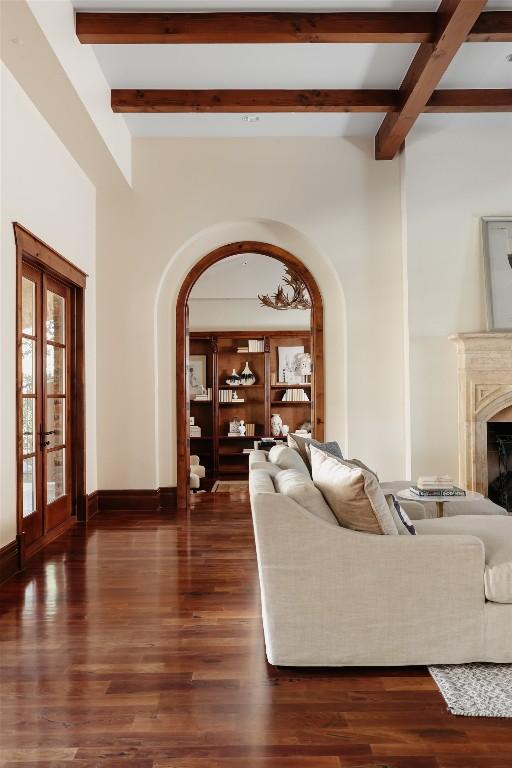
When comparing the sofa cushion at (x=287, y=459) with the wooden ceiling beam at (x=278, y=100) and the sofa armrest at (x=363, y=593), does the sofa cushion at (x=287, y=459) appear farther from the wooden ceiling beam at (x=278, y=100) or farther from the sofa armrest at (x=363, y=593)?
the wooden ceiling beam at (x=278, y=100)

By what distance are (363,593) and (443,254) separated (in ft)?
14.9

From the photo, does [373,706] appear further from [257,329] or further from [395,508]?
[257,329]

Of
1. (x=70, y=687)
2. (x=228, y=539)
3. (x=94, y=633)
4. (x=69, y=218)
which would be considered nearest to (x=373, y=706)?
(x=70, y=687)

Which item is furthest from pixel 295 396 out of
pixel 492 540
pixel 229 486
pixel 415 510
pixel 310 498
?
pixel 310 498

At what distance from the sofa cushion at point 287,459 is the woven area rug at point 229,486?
4.45 metres

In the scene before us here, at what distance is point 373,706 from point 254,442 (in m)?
8.68

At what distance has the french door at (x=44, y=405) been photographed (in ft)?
16.4

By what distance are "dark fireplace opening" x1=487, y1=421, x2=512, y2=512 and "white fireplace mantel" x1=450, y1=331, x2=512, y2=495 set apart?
0.24 metres

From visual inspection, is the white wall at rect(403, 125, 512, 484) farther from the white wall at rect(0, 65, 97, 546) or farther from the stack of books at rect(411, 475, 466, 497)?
the white wall at rect(0, 65, 97, 546)

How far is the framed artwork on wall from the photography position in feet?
21.5

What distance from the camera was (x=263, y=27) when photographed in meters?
4.62

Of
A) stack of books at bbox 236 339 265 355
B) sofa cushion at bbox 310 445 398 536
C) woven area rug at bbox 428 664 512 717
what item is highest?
stack of books at bbox 236 339 265 355

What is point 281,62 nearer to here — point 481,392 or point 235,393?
point 481,392

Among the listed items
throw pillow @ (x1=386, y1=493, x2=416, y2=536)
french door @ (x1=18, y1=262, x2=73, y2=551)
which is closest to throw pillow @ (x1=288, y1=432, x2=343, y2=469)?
throw pillow @ (x1=386, y1=493, x2=416, y2=536)
